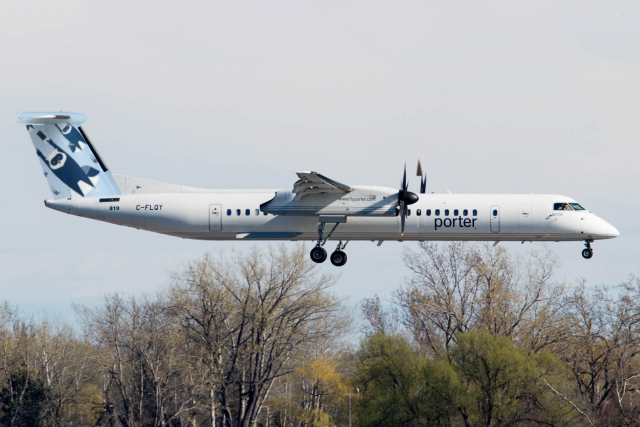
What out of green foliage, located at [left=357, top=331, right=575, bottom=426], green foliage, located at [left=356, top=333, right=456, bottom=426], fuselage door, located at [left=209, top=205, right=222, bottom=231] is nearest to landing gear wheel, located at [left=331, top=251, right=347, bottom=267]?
fuselage door, located at [left=209, top=205, right=222, bottom=231]

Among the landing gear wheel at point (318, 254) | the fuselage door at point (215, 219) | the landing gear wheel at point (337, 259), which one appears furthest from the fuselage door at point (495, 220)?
the fuselage door at point (215, 219)

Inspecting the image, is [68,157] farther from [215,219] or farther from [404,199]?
[404,199]

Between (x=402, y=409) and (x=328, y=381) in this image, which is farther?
(x=328, y=381)

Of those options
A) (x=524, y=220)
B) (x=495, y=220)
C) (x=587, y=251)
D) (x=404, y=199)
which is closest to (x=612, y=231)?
(x=587, y=251)

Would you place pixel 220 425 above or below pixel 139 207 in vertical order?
below

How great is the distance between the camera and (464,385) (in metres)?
59.6

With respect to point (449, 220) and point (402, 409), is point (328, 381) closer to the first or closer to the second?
point (402, 409)

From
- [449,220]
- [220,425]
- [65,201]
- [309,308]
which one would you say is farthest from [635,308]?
[65,201]

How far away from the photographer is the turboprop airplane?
108 ft

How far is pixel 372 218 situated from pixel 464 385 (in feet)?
100

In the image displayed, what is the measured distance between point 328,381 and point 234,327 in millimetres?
11998

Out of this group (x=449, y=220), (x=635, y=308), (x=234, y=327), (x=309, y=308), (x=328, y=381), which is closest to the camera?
(x=449, y=220)

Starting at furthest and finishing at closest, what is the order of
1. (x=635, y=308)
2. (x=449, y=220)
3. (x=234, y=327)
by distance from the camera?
(x=234, y=327), (x=635, y=308), (x=449, y=220)

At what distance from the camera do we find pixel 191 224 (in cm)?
3434
